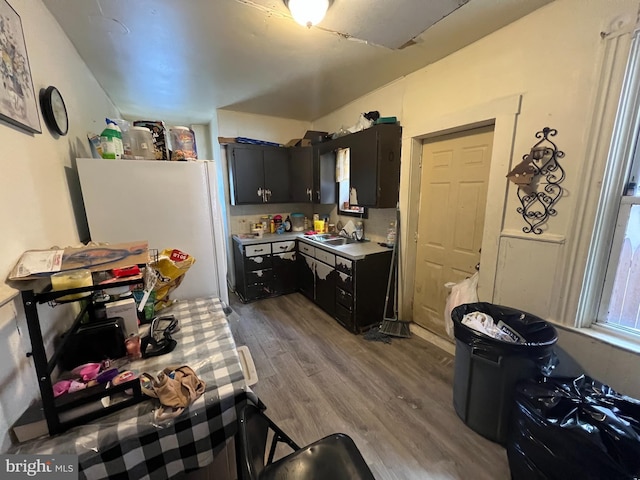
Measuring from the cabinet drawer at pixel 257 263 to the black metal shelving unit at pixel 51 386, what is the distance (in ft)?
7.53

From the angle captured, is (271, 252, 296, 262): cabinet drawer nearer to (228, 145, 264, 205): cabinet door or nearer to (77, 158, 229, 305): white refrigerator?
(228, 145, 264, 205): cabinet door

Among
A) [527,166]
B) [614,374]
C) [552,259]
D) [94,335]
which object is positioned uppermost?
[527,166]

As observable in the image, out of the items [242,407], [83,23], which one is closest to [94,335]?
[242,407]

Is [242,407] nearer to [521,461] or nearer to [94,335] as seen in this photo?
[94,335]

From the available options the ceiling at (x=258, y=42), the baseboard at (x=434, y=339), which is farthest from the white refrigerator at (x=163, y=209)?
A: the baseboard at (x=434, y=339)

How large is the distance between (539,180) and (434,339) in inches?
63.0

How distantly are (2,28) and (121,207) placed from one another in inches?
33.5

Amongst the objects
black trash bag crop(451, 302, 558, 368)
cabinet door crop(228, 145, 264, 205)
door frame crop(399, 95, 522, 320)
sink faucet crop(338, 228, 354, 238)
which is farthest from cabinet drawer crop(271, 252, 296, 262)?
black trash bag crop(451, 302, 558, 368)

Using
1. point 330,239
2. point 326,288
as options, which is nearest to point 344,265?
point 326,288

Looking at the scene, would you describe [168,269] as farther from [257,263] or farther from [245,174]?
[245,174]

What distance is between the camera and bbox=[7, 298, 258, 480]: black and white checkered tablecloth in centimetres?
78

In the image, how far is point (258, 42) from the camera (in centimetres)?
181

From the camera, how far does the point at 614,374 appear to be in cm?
137

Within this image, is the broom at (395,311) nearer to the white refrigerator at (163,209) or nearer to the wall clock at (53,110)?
the white refrigerator at (163,209)
